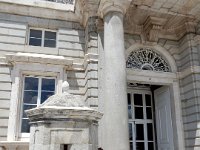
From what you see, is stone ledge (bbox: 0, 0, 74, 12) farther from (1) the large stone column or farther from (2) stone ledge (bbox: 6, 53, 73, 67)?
(1) the large stone column

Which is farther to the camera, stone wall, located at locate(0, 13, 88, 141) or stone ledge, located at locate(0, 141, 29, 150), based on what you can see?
stone wall, located at locate(0, 13, 88, 141)

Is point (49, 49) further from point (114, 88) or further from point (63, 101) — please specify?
point (63, 101)

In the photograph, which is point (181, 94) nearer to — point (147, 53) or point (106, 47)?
point (147, 53)

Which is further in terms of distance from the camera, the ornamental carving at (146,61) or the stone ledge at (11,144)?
the ornamental carving at (146,61)

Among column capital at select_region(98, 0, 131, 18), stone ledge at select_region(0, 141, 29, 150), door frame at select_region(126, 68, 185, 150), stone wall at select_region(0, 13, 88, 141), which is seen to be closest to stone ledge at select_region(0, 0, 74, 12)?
stone wall at select_region(0, 13, 88, 141)

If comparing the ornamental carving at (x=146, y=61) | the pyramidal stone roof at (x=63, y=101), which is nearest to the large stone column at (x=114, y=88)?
the ornamental carving at (x=146, y=61)

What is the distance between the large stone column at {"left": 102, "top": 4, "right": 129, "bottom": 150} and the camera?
7.83 meters

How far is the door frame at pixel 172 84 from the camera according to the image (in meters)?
10.5

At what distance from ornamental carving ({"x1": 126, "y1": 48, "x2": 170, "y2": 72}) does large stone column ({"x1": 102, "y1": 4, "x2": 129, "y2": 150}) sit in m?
2.27

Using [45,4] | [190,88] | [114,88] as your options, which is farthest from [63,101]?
[190,88]

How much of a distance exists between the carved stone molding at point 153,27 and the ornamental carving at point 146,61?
1.86 feet

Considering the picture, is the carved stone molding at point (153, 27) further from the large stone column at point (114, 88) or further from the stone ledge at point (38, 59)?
the stone ledge at point (38, 59)

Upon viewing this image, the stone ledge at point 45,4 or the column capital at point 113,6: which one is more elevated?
the stone ledge at point 45,4

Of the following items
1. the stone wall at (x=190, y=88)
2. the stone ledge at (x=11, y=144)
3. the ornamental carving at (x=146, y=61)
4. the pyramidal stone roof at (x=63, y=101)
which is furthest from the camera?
the ornamental carving at (x=146, y=61)
